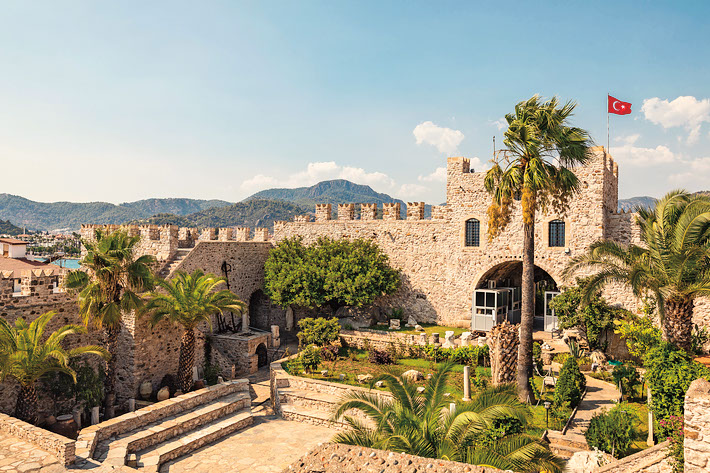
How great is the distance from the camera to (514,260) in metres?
20.7

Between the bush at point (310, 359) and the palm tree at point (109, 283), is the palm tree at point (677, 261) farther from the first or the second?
the palm tree at point (109, 283)

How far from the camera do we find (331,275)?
21844mm

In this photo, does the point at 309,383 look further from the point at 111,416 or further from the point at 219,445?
the point at 111,416

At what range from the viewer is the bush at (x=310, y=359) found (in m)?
17.0

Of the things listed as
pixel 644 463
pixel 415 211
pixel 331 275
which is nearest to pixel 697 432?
pixel 644 463

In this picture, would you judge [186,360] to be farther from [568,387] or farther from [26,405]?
[568,387]

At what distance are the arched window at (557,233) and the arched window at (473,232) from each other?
123 inches

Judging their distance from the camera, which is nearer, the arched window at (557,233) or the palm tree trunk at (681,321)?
the palm tree trunk at (681,321)

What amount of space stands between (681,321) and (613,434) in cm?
423

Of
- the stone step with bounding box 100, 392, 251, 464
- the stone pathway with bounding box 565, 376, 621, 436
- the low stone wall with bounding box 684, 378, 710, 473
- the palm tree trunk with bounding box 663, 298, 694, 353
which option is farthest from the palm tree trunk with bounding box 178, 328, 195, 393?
the palm tree trunk with bounding box 663, 298, 694, 353

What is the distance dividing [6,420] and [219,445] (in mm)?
5410

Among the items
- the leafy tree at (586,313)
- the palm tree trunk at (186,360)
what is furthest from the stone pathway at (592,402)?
the palm tree trunk at (186,360)

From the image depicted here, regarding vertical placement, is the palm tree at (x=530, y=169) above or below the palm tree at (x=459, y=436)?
above

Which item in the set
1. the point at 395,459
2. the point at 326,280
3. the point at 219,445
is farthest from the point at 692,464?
the point at 326,280
